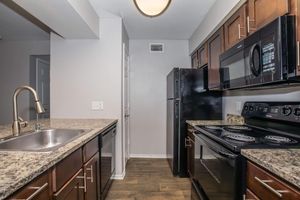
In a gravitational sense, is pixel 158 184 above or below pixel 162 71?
below

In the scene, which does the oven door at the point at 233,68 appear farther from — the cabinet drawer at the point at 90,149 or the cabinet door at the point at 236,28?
the cabinet drawer at the point at 90,149

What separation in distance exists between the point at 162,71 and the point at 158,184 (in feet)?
6.91

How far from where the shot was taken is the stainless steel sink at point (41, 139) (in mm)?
1617

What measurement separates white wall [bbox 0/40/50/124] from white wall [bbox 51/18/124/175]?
122cm

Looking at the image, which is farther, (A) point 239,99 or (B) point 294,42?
(A) point 239,99

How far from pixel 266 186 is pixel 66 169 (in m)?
1.06

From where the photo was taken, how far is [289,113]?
1696mm

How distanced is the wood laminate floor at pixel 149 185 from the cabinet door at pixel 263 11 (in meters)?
1.95

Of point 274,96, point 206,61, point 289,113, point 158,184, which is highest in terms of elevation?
point 206,61

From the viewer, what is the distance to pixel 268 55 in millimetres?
1379

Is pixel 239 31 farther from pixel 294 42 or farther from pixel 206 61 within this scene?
pixel 206 61

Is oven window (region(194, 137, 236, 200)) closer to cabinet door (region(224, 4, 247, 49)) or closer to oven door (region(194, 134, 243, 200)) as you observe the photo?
oven door (region(194, 134, 243, 200))

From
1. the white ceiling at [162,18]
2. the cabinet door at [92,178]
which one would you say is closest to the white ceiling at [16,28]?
the white ceiling at [162,18]

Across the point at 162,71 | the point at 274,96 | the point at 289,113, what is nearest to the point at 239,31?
the point at 274,96
